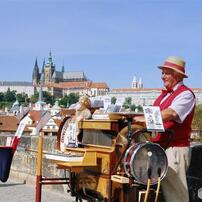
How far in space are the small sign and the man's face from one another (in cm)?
50

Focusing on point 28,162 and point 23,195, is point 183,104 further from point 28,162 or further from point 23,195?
point 28,162

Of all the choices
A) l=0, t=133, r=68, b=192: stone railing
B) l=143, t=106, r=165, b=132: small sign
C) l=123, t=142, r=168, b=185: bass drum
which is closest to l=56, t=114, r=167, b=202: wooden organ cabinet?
l=123, t=142, r=168, b=185: bass drum

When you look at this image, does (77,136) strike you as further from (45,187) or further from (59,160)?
(45,187)

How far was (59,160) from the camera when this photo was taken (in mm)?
5137

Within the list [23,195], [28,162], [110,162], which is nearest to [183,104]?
[110,162]

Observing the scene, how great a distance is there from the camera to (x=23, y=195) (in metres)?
9.19

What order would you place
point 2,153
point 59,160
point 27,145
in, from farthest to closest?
point 27,145 → point 2,153 → point 59,160

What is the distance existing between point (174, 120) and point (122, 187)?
666 mm

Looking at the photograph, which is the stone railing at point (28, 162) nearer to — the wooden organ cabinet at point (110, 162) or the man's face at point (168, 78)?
the wooden organ cabinet at point (110, 162)

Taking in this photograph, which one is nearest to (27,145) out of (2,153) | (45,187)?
(45,187)

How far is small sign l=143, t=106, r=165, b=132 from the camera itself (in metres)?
4.57

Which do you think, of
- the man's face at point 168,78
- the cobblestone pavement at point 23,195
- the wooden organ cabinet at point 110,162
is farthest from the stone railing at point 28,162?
the man's face at point 168,78

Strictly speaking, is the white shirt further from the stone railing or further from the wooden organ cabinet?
the stone railing

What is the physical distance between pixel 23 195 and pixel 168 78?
15.5ft
